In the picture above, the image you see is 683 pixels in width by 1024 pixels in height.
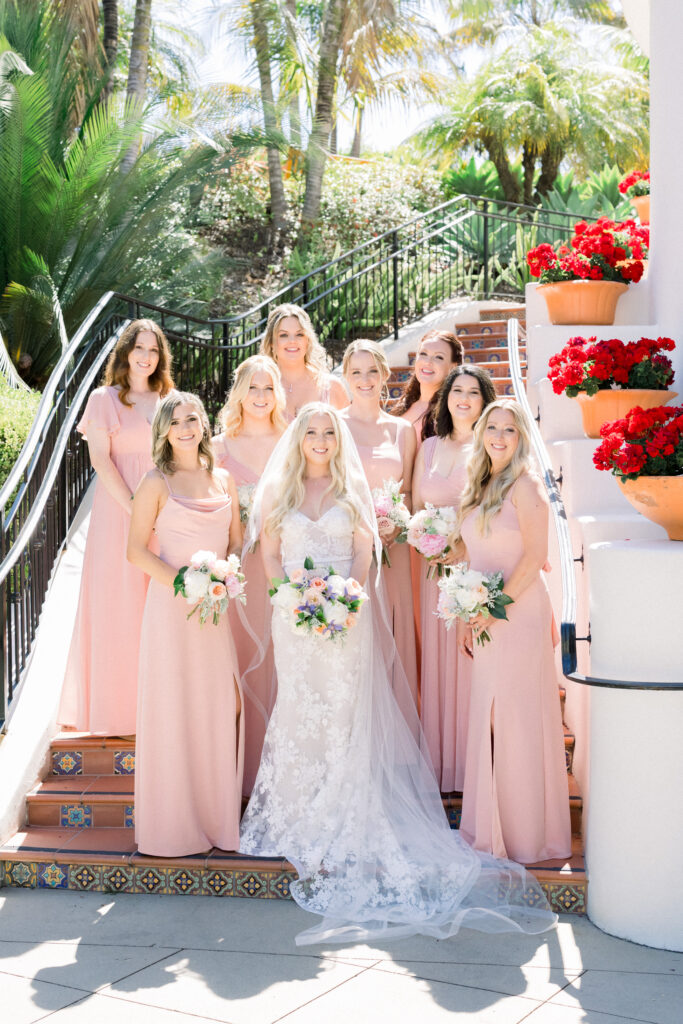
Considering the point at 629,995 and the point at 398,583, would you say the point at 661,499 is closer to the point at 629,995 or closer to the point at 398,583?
the point at 398,583

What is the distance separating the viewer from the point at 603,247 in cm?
711

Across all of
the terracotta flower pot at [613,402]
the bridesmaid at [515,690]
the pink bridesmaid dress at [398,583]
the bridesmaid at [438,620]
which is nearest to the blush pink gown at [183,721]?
the pink bridesmaid dress at [398,583]

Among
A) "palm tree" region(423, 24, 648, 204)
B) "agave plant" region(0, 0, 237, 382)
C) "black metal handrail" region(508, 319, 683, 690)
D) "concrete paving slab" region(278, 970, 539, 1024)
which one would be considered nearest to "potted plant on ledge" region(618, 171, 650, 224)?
"black metal handrail" region(508, 319, 683, 690)

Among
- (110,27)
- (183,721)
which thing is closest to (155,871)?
(183,721)

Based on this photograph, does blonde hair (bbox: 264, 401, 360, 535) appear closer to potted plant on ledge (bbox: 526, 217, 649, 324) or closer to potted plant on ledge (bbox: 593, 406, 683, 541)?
potted plant on ledge (bbox: 593, 406, 683, 541)

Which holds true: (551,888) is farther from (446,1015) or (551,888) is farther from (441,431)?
(441,431)

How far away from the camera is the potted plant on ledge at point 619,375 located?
19.4 feet

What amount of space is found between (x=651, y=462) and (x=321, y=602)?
1.57m

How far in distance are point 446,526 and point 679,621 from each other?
1.28m

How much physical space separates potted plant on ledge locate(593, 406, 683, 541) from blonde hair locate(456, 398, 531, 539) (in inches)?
13.5

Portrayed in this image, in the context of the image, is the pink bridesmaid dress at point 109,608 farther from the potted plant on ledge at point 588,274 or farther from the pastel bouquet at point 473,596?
the potted plant on ledge at point 588,274

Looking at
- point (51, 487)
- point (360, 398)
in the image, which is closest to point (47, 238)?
point (51, 487)

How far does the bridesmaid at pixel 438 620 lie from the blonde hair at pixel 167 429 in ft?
3.82

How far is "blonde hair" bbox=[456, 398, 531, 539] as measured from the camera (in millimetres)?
4949
